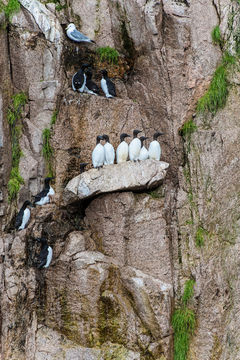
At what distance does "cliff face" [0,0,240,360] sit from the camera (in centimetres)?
1102

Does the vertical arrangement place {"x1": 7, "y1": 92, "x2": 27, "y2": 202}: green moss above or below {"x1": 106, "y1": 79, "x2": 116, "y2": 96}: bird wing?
below

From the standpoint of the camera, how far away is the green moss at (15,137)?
11.9 m

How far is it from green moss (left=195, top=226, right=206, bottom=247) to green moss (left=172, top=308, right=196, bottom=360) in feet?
3.90

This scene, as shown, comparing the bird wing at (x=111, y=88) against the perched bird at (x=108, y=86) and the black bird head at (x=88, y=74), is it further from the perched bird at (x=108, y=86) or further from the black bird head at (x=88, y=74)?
the black bird head at (x=88, y=74)

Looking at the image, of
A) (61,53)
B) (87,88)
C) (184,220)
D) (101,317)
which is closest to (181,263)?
(184,220)

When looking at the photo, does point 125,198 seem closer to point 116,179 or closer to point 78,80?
point 116,179

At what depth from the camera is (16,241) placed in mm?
11320

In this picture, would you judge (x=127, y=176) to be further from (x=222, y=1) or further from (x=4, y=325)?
(x=222, y=1)

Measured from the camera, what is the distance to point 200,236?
38.1 ft

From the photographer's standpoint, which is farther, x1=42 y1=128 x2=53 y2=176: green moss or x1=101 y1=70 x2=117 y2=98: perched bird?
x1=101 y1=70 x2=117 y2=98: perched bird

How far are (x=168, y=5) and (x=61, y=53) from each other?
2.19m

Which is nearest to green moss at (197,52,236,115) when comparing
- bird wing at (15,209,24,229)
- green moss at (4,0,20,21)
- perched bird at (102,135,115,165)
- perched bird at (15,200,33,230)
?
perched bird at (102,135,115,165)

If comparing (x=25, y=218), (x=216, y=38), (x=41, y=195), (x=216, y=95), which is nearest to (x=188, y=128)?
(x=216, y=95)

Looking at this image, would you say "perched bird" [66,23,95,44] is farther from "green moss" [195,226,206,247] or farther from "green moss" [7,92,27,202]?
"green moss" [195,226,206,247]
